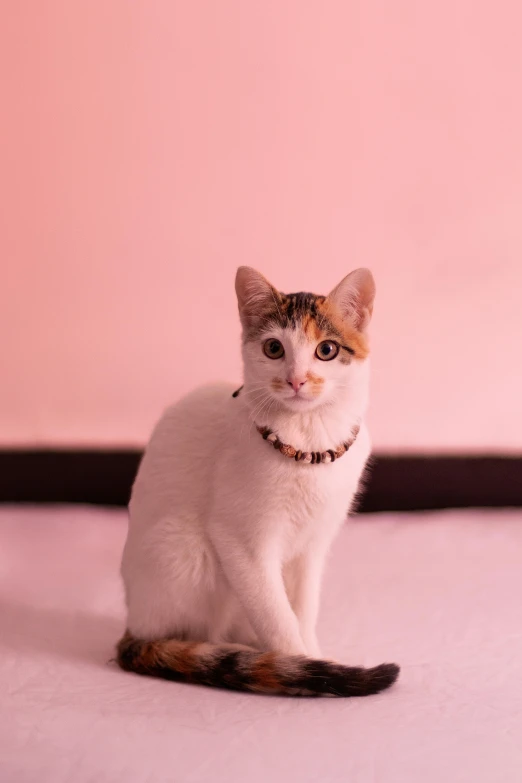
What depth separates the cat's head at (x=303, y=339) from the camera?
104 centimetres

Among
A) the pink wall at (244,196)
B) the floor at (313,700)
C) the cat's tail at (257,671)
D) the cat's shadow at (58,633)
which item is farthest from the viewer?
the pink wall at (244,196)

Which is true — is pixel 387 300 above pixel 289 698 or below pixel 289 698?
above

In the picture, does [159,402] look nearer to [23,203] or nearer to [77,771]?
[23,203]

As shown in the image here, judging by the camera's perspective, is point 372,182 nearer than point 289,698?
No

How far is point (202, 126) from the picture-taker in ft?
6.64

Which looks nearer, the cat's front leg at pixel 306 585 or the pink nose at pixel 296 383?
the pink nose at pixel 296 383

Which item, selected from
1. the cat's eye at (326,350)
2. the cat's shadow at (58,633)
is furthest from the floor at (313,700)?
the cat's eye at (326,350)

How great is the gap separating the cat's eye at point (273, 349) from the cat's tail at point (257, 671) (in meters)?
0.37

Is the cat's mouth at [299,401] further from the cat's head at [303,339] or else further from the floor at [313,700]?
the floor at [313,700]

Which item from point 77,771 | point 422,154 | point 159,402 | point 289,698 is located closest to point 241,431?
point 289,698

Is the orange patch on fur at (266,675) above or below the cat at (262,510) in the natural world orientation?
below

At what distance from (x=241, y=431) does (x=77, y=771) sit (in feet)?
1.50

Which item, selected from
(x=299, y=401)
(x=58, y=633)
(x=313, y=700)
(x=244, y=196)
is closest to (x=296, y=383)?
(x=299, y=401)

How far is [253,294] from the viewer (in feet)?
3.70
